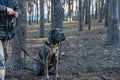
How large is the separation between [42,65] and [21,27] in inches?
61.3

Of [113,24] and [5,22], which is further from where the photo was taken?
[113,24]

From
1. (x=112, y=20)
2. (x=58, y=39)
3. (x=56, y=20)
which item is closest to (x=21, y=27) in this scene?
(x=58, y=39)

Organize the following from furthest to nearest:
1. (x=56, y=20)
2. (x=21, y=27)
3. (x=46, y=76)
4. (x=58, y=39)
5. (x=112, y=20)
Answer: (x=112, y=20)
(x=56, y=20)
(x=21, y=27)
(x=46, y=76)
(x=58, y=39)

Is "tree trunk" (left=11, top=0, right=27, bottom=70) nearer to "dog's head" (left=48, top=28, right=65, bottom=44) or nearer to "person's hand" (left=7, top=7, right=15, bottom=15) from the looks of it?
"dog's head" (left=48, top=28, right=65, bottom=44)

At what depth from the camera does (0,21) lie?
17.0 feet

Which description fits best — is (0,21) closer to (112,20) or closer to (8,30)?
(8,30)

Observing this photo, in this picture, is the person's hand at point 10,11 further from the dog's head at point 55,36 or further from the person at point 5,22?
the dog's head at point 55,36

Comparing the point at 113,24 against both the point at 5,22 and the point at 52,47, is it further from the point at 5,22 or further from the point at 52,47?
the point at 5,22

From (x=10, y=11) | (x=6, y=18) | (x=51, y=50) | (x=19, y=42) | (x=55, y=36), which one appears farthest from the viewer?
(x=19, y=42)

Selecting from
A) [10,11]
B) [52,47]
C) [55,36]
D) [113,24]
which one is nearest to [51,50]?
[52,47]

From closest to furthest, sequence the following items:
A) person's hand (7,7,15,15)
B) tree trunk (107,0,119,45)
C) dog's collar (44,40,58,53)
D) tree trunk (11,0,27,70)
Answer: person's hand (7,7,15,15)
dog's collar (44,40,58,53)
tree trunk (11,0,27,70)
tree trunk (107,0,119,45)

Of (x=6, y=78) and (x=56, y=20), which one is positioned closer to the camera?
(x=6, y=78)

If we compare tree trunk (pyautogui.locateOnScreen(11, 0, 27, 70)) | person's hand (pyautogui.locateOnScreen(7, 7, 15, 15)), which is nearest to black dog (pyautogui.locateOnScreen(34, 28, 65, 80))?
tree trunk (pyautogui.locateOnScreen(11, 0, 27, 70))

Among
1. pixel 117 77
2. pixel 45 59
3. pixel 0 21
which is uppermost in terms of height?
pixel 0 21
